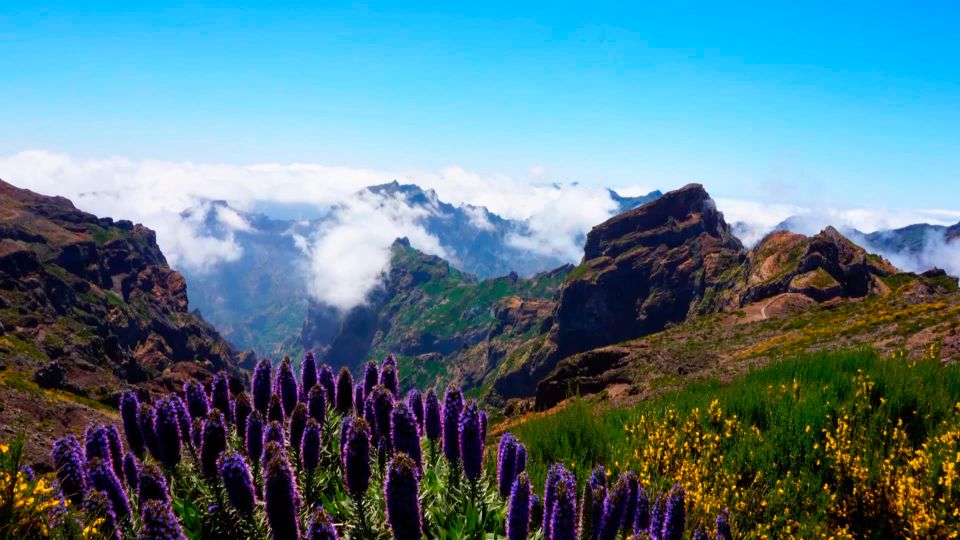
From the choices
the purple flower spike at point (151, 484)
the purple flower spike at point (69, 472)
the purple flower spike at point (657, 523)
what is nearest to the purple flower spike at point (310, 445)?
the purple flower spike at point (151, 484)

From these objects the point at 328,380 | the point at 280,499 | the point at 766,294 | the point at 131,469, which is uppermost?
the point at 766,294

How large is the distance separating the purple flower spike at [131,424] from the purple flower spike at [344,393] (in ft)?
10.00

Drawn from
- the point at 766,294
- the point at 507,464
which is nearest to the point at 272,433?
the point at 507,464

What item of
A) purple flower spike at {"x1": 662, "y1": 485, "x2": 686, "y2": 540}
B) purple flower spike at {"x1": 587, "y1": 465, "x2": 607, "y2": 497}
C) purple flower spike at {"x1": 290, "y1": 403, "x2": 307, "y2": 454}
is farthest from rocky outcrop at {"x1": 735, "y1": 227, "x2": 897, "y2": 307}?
purple flower spike at {"x1": 290, "y1": 403, "x2": 307, "y2": 454}

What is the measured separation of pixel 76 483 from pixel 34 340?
151 m

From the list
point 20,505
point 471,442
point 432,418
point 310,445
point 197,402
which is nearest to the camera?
point 20,505

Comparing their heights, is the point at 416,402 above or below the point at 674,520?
above

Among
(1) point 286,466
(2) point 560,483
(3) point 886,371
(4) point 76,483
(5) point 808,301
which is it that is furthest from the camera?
(5) point 808,301

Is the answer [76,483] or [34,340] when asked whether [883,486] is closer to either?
[76,483]

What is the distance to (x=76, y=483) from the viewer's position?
5848mm

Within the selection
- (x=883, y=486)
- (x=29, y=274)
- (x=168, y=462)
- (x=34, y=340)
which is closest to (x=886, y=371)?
(x=883, y=486)

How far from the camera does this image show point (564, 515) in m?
5.14

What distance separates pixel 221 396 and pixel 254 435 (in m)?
2.15

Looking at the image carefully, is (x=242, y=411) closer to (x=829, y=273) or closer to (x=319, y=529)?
(x=319, y=529)
